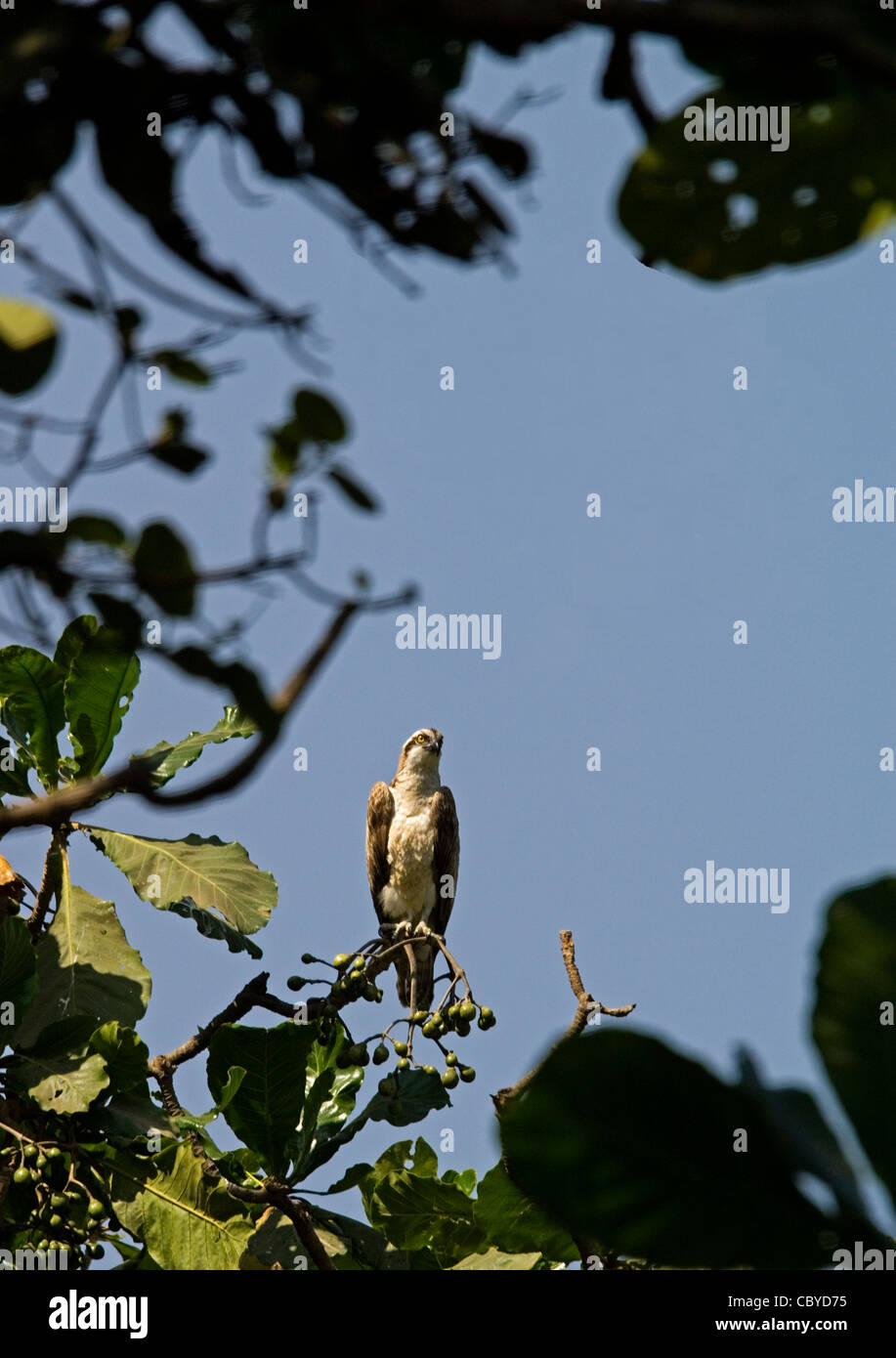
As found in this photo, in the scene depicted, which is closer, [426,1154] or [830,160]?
[830,160]

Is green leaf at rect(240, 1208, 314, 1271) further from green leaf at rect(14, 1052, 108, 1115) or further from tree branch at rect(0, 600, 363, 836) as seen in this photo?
tree branch at rect(0, 600, 363, 836)

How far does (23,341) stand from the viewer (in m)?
0.87

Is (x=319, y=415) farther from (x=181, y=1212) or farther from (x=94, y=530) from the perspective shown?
(x=181, y=1212)

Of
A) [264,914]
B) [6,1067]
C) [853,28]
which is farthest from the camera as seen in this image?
[264,914]

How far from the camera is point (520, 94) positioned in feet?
3.11

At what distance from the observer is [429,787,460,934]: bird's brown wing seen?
7.53 meters

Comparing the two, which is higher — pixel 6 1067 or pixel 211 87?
pixel 211 87

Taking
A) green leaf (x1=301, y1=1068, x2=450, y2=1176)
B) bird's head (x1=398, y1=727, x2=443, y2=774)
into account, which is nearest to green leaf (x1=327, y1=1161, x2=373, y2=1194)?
green leaf (x1=301, y1=1068, x2=450, y2=1176)

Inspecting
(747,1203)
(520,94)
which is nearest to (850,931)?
(747,1203)

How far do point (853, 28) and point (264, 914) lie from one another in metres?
3.47

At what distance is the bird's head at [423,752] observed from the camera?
8109 millimetres

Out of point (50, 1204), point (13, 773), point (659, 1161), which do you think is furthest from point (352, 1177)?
point (659, 1161)
